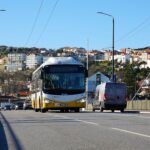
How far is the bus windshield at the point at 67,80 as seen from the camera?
36569mm

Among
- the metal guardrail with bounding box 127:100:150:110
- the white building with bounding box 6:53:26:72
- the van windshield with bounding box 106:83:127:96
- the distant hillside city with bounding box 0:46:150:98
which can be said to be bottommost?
the metal guardrail with bounding box 127:100:150:110

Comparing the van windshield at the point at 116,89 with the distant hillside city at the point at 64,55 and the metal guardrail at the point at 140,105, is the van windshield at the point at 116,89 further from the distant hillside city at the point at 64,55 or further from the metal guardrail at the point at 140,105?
the distant hillside city at the point at 64,55

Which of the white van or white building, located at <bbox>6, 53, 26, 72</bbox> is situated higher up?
white building, located at <bbox>6, 53, 26, 72</bbox>

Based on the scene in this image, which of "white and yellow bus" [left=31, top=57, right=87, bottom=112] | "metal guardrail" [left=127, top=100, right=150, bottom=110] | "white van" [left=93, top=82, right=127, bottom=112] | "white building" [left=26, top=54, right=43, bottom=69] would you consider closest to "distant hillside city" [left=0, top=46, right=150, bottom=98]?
"white building" [left=26, top=54, right=43, bottom=69]

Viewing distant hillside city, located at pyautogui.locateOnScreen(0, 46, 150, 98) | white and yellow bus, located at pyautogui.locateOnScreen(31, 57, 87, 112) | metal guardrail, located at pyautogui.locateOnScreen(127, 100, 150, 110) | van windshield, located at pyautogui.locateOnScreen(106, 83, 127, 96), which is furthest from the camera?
distant hillside city, located at pyautogui.locateOnScreen(0, 46, 150, 98)

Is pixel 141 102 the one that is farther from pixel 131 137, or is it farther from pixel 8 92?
pixel 8 92

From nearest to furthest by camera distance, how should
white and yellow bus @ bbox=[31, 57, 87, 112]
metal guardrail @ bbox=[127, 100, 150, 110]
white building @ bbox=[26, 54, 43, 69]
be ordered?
1. white and yellow bus @ bbox=[31, 57, 87, 112]
2. metal guardrail @ bbox=[127, 100, 150, 110]
3. white building @ bbox=[26, 54, 43, 69]

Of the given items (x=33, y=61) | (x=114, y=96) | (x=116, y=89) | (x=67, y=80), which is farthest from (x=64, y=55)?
(x=33, y=61)

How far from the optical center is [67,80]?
36.7m

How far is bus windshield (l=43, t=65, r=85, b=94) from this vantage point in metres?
36.6

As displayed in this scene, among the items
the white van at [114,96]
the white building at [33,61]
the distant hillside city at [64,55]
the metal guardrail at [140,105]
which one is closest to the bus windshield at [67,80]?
the white van at [114,96]

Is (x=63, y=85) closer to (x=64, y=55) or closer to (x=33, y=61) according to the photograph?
(x=64, y=55)

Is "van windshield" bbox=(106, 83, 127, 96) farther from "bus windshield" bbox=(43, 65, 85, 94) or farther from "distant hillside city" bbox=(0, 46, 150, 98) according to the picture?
"distant hillside city" bbox=(0, 46, 150, 98)

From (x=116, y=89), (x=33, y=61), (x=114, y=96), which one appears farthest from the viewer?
(x=33, y=61)
